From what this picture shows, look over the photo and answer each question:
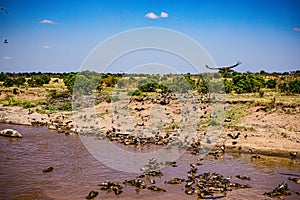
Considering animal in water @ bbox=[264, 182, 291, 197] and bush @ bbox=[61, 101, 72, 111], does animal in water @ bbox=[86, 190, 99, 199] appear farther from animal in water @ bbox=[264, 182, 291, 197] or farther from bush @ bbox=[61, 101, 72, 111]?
bush @ bbox=[61, 101, 72, 111]

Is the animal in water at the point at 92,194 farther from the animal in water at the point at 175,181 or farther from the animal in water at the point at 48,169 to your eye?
the animal in water at the point at 48,169

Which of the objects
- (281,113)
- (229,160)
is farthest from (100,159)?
(281,113)

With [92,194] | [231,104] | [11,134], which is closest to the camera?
[92,194]

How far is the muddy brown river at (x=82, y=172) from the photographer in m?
12.2

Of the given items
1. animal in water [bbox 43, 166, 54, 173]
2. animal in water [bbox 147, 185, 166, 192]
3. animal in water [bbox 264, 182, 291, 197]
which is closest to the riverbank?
animal in water [bbox 264, 182, 291, 197]

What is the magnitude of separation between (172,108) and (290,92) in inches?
497

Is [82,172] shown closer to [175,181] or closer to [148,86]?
[175,181]

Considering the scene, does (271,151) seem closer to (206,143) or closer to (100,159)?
(206,143)

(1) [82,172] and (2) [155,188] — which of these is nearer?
(2) [155,188]

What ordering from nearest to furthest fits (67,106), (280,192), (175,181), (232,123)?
(280,192), (175,181), (232,123), (67,106)

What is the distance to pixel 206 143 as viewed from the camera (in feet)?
64.0

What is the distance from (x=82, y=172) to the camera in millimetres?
14734

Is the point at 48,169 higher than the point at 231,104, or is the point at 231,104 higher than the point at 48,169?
the point at 231,104

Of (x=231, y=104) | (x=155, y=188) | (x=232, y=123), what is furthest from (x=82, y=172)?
(x=231, y=104)
